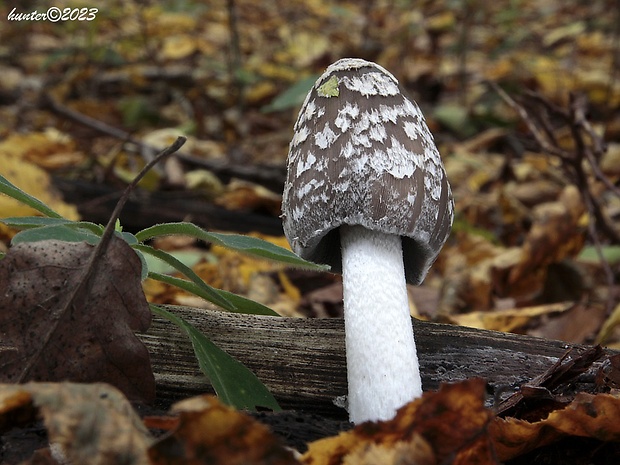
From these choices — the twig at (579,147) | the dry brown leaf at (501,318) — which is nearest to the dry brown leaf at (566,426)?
the dry brown leaf at (501,318)

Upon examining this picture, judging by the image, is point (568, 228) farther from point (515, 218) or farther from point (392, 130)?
point (392, 130)

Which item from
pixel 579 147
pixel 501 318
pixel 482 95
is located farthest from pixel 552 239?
A: pixel 482 95

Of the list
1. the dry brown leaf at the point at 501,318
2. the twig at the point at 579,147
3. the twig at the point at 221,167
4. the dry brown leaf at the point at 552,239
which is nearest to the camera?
the dry brown leaf at the point at 501,318

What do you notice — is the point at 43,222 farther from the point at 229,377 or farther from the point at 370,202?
the point at 370,202

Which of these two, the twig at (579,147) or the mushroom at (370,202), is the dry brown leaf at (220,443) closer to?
the mushroom at (370,202)

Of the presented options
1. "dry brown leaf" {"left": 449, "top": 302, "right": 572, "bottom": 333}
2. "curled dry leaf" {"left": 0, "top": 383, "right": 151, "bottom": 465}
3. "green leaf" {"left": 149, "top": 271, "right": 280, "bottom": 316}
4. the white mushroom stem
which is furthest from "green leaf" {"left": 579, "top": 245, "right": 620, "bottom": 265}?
"curled dry leaf" {"left": 0, "top": 383, "right": 151, "bottom": 465}

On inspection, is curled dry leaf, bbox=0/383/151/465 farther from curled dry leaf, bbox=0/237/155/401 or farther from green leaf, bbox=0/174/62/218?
green leaf, bbox=0/174/62/218
